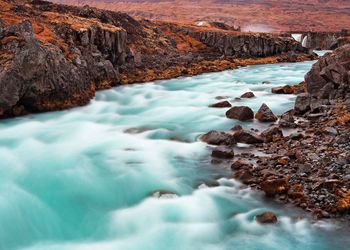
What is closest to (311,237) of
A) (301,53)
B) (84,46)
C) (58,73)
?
(58,73)

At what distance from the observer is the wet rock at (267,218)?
13.0 meters

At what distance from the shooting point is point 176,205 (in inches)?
579

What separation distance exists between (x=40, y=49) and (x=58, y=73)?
2.31 meters

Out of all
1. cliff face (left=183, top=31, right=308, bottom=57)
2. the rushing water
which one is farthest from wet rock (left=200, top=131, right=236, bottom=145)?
cliff face (left=183, top=31, right=308, bottom=57)

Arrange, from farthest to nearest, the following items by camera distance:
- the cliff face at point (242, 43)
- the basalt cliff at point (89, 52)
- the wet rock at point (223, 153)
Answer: the cliff face at point (242, 43) → the basalt cliff at point (89, 52) → the wet rock at point (223, 153)

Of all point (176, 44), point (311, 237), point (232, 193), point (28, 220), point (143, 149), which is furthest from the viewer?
point (176, 44)

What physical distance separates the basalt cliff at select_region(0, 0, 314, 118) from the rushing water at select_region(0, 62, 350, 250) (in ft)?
8.40

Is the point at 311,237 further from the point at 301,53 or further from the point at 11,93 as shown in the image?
the point at 301,53

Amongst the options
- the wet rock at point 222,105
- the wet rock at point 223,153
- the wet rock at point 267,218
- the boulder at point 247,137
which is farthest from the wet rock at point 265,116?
the wet rock at point 267,218

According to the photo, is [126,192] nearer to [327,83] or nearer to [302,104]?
[302,104]

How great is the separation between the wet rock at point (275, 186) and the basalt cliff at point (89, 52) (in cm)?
1874

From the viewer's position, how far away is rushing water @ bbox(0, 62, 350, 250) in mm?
12506

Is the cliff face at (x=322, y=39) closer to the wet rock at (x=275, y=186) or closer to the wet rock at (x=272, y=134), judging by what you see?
the wet rock at (x=272, y=134)

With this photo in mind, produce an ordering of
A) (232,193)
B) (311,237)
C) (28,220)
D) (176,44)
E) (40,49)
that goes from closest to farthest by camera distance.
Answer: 1. (311,237)
2. (28,220)
3. (232,193)
4. (40,49)
5. (176,44)
